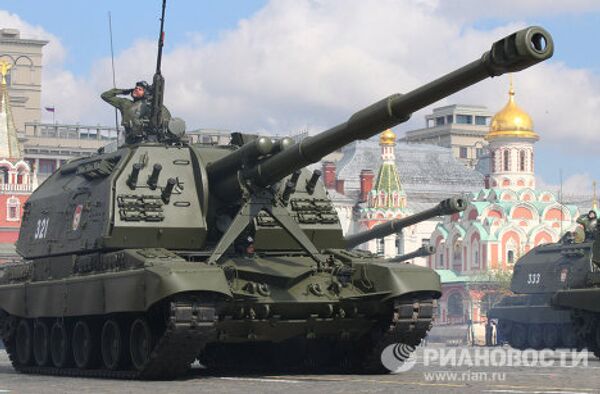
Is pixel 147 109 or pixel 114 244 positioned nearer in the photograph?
pixel 114 244

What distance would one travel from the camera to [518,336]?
5131 cm

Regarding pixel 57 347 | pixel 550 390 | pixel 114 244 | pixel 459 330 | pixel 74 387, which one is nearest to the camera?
pixel 550 390

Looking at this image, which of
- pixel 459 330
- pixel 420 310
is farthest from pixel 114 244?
pixel 459 330

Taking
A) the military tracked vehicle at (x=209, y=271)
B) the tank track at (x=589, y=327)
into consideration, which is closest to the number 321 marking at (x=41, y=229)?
the military tracked vehicle at (x=209, y=271)

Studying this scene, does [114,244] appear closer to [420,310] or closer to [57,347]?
[57,347]

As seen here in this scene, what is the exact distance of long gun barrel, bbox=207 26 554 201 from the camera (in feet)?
55.0

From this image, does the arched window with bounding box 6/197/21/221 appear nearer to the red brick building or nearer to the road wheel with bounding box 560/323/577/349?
the red brick building

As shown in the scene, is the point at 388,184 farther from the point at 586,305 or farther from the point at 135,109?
the point at 135,109

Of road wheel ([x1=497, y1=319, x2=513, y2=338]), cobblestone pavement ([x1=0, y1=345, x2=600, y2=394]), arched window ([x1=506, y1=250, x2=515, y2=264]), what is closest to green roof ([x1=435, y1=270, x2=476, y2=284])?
arched window ([x1=506, y1=250, x2=515, y2=264])

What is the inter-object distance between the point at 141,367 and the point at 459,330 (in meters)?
76.7

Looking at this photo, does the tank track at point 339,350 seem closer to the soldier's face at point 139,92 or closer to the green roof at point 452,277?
the soldier's face at point 139,92

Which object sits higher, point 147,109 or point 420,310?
point 147,109

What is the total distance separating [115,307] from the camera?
20906mm

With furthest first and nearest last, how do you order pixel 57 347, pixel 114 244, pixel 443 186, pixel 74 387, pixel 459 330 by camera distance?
pixel 443 186 → pixel 459 330 → pixel 57 347 → pixel 114 244 → pixel 74 387
